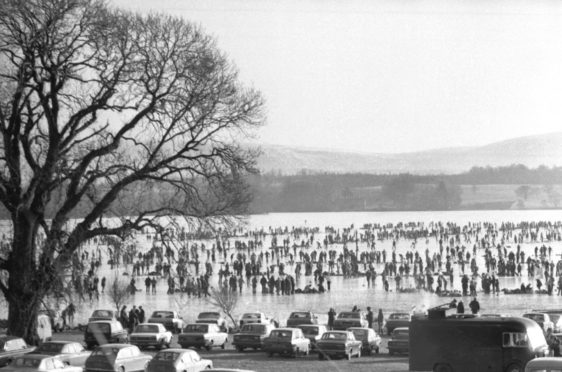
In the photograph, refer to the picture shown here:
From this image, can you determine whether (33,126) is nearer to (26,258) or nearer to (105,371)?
(26,258)

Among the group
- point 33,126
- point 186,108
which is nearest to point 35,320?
point 33,126

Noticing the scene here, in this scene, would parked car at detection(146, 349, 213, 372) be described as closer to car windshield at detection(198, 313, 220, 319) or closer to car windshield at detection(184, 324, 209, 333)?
car windshield at detection(184, 324, 209, 333)

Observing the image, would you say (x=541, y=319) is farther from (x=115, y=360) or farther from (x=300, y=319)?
(x=115, y=360)

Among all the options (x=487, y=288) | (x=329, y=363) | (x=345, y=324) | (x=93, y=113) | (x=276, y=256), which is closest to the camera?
(x=329, y=363)

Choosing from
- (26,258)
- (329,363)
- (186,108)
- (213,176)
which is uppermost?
(186,108)

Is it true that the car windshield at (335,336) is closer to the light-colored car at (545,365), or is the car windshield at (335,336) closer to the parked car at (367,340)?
the parked car at (367,340)

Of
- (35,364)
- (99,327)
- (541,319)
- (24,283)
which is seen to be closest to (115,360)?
(35,364)
